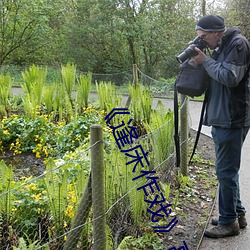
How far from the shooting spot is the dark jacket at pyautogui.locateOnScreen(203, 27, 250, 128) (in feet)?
9.21

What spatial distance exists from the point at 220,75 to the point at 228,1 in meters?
13.4

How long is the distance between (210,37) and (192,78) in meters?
0.35

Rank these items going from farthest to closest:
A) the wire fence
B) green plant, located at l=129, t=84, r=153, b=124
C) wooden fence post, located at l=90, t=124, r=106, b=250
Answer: green plant, located at l=129, t=84, r=153, b=124
the wire fence
wooden fence post, located at l=90, t=124, r=106, b=250

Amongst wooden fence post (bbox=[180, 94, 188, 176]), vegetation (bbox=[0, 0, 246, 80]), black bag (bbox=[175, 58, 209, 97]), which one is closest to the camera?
black bag (bbox=[175, 58, 209, 97])

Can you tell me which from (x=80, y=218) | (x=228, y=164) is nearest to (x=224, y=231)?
(x=228, y=164)

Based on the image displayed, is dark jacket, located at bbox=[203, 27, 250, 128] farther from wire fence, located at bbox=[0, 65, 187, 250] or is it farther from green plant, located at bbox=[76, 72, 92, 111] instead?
green plant, located at bbox=[76, 72, 92, 111]

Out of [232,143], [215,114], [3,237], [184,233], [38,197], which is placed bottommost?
[184,233]

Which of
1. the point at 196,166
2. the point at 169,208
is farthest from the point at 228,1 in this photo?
the point at 169,208

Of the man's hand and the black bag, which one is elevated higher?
the man's hand

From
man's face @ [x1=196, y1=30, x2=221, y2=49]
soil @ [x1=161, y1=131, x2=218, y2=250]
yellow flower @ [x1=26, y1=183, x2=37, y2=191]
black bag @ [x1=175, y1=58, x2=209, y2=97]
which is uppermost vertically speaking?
man's face @ [x1=196, y1=30, x2=221, y2=49]

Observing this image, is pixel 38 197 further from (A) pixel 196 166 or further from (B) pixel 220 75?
(A) pixel 196 166

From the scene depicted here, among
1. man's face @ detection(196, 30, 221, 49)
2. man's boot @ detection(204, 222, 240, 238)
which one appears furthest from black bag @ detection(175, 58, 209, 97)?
man's boot @ detection(204, 222, 240, 238)

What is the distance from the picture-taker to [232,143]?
3.01m

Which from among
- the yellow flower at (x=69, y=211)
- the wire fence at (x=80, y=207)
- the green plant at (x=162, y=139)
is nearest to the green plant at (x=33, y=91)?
the green plant at (x=162, y=139)
